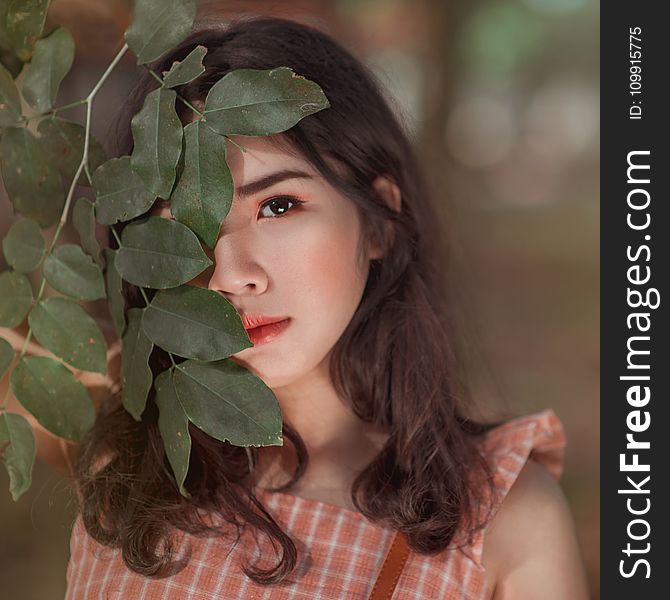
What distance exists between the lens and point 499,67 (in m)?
3.13

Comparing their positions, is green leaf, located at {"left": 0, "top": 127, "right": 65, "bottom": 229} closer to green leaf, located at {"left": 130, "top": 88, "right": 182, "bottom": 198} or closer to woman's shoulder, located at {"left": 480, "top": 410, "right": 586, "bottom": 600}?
green leaf, located at {"left": 130, "top": 88, "right": 182, "bottom": 198}

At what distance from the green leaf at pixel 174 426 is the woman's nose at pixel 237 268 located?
0.13 meters

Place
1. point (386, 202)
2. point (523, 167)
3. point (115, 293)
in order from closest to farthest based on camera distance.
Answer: point (115, 293) → point (386, 202) → point (523, 167)

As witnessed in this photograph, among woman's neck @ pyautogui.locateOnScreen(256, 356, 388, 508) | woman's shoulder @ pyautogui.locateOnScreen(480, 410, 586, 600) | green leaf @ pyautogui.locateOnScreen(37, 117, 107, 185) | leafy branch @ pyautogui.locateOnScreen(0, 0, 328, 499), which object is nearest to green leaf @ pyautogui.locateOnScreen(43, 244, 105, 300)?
leafy branch @ pyautogui.locateOnScreen(0, 0, 328, 499)

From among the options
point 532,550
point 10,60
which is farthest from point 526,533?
point 10,60

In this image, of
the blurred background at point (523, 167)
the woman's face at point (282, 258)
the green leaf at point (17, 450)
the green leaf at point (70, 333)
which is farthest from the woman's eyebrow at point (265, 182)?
the blurred background at point (523, 167)

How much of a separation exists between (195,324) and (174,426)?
116 millimetres

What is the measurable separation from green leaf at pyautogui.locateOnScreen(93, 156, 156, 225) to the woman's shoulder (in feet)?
2.13

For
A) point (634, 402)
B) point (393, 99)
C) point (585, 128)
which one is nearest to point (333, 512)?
point (634, 402)

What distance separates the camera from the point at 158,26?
0.90 metres

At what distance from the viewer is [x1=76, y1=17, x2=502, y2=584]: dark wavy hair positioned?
111cm

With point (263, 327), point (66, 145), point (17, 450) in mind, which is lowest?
point (17, 450)

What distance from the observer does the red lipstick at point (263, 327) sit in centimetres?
104

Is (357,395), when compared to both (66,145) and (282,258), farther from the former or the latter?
(66,145)
